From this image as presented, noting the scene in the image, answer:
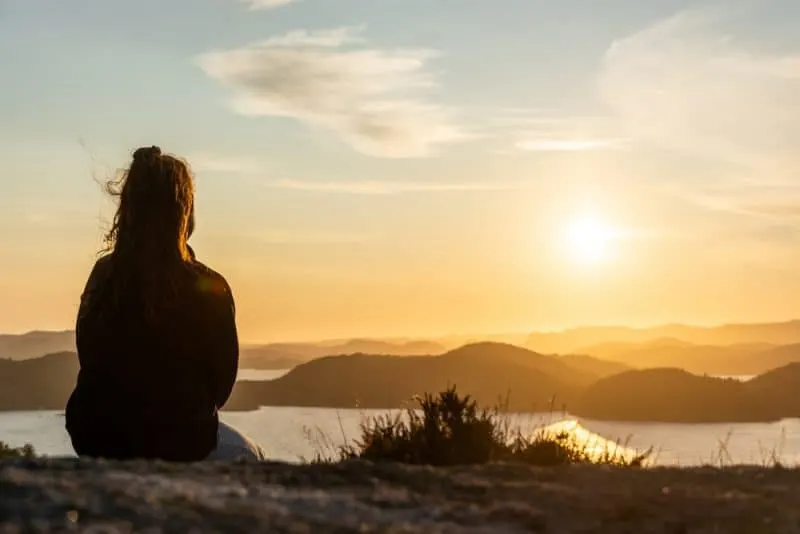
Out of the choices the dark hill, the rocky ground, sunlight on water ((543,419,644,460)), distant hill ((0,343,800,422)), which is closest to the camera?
the rocky ground

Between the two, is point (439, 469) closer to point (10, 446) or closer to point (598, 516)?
point (598, 516)

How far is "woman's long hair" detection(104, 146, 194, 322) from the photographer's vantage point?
17.6ft

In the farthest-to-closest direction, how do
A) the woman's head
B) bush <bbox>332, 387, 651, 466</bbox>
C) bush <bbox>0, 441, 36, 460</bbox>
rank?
bush <bbox>0, 441, 36, 460</bbox>, bush <bbox>332, 387, 651, 466</bbox>, the woman's head

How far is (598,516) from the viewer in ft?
8.29

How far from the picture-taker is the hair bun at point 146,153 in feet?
17.9

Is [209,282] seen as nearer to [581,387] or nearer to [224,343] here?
[224,343]

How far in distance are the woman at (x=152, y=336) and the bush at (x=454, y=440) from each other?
1.95 metres

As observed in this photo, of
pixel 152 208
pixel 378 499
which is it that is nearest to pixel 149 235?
pixel 152 208

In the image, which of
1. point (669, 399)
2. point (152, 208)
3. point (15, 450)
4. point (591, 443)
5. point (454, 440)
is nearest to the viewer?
point (152, 208)

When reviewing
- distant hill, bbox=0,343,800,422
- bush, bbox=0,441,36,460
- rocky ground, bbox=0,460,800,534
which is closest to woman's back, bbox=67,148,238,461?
rocky ground, bbox=0,460,800,534

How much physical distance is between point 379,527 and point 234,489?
526 millimetres

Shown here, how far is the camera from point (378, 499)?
8.59ft

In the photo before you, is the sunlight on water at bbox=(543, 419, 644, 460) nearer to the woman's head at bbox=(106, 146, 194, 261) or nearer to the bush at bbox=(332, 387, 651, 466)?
the bush at bbox=(332, 387, 651, 466)

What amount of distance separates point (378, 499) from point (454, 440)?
5286mm
